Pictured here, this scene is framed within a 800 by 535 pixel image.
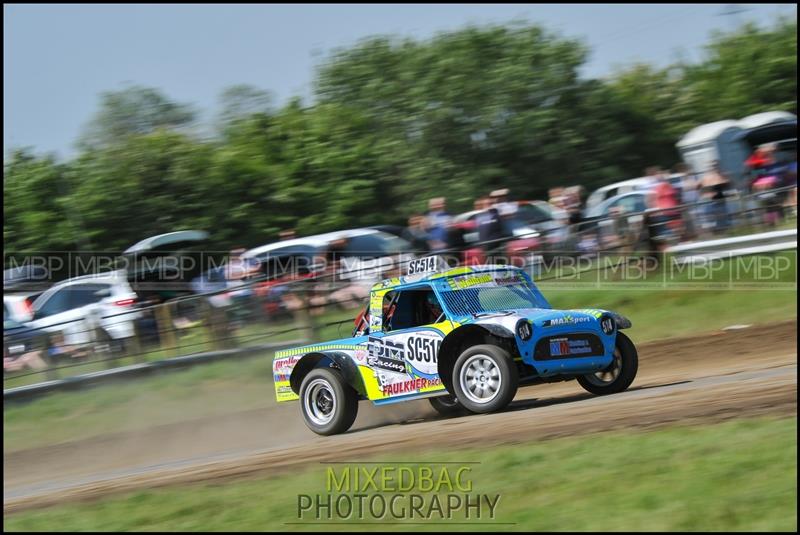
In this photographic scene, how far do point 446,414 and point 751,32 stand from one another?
1186 inches

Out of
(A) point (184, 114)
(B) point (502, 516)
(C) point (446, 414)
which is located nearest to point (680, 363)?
(C) point (446, 414)

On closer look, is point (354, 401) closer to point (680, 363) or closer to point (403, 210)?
point (680, 363)

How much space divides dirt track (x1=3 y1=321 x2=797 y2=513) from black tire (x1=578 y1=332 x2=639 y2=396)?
0.72 feet

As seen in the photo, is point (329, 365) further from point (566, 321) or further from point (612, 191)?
point (612, 191)

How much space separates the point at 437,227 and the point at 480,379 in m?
7.03

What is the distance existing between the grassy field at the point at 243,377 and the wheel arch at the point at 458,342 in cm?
450

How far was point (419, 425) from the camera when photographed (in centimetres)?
994

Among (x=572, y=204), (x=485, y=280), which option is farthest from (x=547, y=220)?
(x=485, y=280)

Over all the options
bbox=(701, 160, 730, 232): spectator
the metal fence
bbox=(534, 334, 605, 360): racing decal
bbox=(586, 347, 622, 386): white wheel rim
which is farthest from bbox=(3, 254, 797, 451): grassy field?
bbox=(534, 334, 605, 360): racing decal

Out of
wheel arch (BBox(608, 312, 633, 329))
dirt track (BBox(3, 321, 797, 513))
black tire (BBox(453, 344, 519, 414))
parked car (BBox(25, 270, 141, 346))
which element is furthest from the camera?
parked car (BBox(25, 270, 141, 346))

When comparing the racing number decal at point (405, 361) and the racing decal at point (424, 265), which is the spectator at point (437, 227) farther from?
the racing number decal at point (405, 361)

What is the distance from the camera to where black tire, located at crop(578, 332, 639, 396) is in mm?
9805

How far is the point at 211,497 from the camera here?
7523 mm

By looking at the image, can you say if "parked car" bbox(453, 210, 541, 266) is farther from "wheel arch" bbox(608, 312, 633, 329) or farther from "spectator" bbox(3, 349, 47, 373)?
"spectator" bbox(3, 349, 47, 373)
